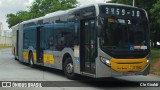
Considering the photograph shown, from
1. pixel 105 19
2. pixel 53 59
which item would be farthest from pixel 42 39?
pixel 105 19

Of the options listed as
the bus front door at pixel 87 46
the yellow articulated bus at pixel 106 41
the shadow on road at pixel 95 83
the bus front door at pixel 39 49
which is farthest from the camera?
the bus front door at pixel 39 49

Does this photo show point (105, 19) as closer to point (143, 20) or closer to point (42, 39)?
point (143, 20)

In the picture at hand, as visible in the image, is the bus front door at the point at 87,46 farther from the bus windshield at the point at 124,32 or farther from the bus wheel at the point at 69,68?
the bus wheel at the point at 69,68

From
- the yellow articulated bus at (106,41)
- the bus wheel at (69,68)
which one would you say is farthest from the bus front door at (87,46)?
the bus wheel at (69,68)

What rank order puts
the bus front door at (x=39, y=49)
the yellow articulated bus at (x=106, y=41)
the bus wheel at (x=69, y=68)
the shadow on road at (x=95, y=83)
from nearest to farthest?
the yellow articulated bus at (x=106, y=41) → the shadow on road at (x=95, y=83) → the bus wheel at (x=69, y=68) → the bus front door at (x=39, y=49)

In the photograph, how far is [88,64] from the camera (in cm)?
1461

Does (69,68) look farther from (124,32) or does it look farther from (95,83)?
(124,32)

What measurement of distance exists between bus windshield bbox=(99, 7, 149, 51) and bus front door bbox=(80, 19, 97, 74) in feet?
1.66

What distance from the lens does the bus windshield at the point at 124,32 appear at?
1381 cm

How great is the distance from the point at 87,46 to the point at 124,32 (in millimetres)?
1543

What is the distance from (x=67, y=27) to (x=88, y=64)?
9.30ft

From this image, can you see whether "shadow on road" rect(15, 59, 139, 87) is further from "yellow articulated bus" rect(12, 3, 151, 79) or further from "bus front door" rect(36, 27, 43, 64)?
"bus front door" rect(36, 27, 43, 64)

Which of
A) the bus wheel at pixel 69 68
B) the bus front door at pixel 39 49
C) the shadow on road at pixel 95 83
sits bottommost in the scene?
the shadow on road at pixel 95 83

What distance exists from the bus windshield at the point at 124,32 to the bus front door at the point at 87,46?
1.66 feet
